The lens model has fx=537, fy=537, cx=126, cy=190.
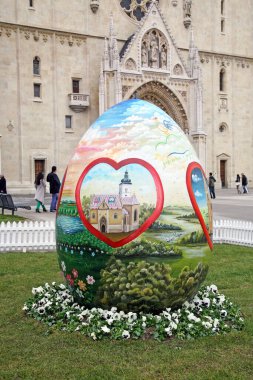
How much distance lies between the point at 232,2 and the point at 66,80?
696 inches

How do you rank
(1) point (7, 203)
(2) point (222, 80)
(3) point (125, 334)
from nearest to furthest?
1. (3) point (125, 334)
2. (1) point (7, 203)
3. (2) point (222, 80)

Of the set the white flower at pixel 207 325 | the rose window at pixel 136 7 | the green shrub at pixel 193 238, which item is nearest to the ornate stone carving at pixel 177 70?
the rose window at pixel 136 7

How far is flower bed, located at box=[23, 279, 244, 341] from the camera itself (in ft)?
19.7

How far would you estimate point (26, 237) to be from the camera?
1323 cm

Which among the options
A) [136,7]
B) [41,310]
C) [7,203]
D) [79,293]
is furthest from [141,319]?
[136,7]

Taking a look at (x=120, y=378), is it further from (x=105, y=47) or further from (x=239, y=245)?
(x=105, y=47)

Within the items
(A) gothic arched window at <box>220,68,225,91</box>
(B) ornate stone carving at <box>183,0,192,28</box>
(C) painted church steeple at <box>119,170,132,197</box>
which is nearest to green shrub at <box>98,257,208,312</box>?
(C) painted church steeple at <box>119,170,132,197</box>

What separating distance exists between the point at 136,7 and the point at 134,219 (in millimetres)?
36820

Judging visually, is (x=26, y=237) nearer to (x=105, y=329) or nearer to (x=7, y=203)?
(x=7, y=203)

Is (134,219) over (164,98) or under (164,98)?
under

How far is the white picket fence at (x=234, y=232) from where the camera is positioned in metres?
13.8

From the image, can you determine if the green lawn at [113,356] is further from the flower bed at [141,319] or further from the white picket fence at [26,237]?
the white picket fence at [26,237]

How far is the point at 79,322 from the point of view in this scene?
6.36 meters

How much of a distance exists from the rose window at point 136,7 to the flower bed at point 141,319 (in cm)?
3564
